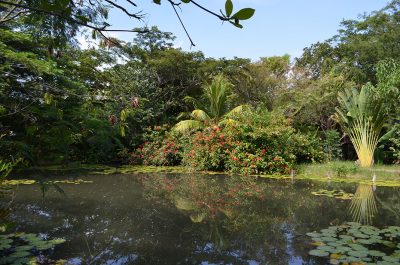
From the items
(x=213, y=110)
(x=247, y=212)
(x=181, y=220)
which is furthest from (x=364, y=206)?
(x=213, y=110)

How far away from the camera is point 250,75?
574 inches

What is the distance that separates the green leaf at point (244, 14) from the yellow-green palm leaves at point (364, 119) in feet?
32.9

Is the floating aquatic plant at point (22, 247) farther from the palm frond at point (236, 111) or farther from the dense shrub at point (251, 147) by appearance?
the palm frond at point (236, 111)

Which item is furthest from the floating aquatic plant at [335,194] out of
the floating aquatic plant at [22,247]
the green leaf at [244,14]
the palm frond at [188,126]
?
the green leaf at [244,14]

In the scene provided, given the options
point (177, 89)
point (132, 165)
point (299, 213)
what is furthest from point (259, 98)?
point (299, 213)

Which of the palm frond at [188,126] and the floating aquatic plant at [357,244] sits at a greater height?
the palm frond at [188,126]

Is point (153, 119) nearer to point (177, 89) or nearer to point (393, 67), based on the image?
point (177, 89)

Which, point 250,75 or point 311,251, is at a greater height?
point 250,75

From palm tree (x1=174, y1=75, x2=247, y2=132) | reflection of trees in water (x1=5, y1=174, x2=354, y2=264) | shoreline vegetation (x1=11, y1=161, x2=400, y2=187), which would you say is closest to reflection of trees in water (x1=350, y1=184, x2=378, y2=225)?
Answer: reflection of trees in water (x1=5, y1=174, x2=354, y2=264)

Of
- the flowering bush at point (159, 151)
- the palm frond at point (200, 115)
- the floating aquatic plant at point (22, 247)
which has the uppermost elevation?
the palm frond at point (200, 115)

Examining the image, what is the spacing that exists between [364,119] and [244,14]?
10.7 m

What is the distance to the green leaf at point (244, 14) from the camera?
34.2 inches

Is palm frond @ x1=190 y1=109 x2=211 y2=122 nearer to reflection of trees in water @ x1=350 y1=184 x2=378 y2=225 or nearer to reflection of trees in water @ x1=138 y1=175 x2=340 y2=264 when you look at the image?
reflection of trees in water @ x1=138 y1=175 x2=340 y2=264

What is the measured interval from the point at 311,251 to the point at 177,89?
11761 mm
